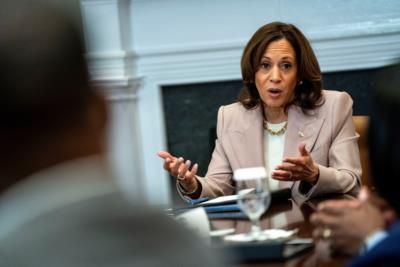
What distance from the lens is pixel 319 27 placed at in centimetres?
469

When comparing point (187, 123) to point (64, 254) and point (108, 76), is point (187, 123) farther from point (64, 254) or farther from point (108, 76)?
point (64, 254)

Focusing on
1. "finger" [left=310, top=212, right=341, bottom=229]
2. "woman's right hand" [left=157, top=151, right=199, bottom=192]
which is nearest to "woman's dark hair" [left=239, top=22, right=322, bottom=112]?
"woman's right hand" [left=157, top=151, right=199, bottom=192]

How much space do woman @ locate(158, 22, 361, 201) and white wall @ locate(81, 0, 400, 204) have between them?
1.30m

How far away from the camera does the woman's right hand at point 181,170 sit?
2.92 metres

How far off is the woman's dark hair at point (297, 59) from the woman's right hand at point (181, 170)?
550mm

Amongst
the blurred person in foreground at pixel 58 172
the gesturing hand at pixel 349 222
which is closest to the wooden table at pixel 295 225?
the gesturing hand at pixel 349 222

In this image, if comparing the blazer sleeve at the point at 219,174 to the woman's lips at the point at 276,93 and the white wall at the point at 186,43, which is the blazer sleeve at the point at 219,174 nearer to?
the woman's lips at the point at 276,93

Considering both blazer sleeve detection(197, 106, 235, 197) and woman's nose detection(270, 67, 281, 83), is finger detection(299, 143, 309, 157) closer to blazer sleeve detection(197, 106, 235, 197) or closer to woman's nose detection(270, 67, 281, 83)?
blazer sleeve detection(197, 106, 235, 197)

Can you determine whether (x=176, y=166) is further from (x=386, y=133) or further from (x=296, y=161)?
(x=386, y=133)

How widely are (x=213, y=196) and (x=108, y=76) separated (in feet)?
6.34

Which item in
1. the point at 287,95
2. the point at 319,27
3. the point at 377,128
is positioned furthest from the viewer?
the point at 319,27

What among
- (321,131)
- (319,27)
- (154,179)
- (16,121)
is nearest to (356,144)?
(321,131)

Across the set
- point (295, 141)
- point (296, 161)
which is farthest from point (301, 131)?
point (296, 161)

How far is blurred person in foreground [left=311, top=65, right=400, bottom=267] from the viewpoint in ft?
4.08
